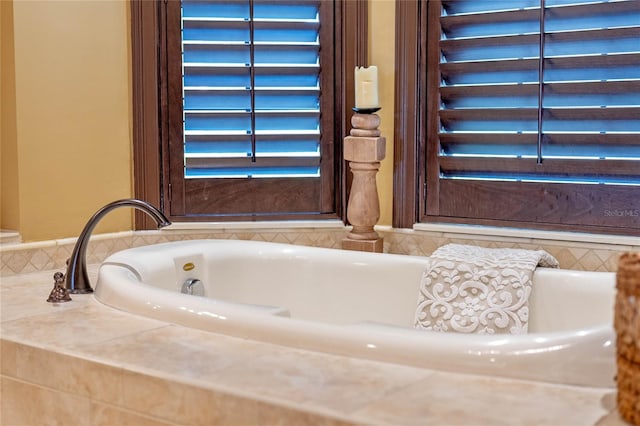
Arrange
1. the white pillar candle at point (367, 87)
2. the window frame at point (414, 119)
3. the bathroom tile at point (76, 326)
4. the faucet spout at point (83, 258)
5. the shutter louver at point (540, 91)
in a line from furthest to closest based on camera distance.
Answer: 1. the window frame at point (414, 119)
2. the white pillar candle at point (367, 87)
3. the shutter louver at point (540, 91)
4. the faucet spout at point (83, 258)
5. the bathroom tile at point (76, 326)

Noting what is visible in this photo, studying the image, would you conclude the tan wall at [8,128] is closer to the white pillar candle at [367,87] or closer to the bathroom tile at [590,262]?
the white pillar candle at [367,87]

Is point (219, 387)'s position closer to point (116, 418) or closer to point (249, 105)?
point (116, 418)

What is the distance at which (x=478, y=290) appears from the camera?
8.34 feet

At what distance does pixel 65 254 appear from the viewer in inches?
116

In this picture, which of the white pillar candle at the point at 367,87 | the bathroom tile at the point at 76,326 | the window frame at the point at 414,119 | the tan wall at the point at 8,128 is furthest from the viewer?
the window frame at the point at 414,119

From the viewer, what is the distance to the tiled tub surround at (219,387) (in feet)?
4.63

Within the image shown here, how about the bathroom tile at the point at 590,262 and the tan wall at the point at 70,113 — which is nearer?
the bathroom tile at the point at 590,262

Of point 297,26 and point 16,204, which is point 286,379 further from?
point 297,26

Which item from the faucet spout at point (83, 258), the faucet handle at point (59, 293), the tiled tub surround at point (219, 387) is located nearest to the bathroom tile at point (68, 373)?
the tiled tub surround at point (219, 387)

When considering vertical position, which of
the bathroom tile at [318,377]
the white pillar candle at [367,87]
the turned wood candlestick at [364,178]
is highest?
the white pillar candle at [367,87]

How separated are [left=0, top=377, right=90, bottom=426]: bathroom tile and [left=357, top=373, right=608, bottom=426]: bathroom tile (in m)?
0.73

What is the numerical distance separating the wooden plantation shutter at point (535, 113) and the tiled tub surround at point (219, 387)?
4.59 feet

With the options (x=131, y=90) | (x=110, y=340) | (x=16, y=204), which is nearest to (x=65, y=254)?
(x=16, y=204)

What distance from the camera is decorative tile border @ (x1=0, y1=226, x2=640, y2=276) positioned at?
2.75 metres
